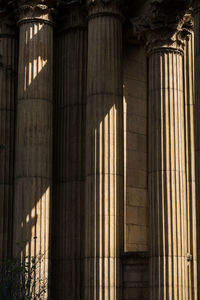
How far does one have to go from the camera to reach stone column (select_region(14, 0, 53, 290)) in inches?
1708

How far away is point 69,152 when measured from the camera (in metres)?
45.5

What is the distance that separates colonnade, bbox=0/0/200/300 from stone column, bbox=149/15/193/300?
0.05 m

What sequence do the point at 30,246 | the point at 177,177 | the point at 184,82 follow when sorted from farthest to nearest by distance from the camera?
1. the point at 184,82
2. the point at 30,246
3. the point at 177,177

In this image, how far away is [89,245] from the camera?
4138 cm

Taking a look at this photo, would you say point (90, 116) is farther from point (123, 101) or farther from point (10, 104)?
point (10, 104)

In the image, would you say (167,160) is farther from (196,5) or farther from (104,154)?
(196,5)

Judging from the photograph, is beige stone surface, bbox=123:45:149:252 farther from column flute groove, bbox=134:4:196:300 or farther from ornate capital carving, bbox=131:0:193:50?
ornate capital carving, bbox=131:0:193:50

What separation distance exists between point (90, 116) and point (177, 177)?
5.76 m

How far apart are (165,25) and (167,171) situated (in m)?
7.41

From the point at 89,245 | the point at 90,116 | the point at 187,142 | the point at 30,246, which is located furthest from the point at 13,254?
the point at 187,142

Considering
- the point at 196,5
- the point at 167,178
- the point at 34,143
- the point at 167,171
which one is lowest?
the point at 167,178

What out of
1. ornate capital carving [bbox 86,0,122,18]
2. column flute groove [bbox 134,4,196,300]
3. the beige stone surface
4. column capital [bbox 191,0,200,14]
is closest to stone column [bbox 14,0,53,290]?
ornate capital carving [bbox 86,0,122,18]

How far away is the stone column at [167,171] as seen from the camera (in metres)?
39.2

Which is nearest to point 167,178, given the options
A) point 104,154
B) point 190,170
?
point 104,154
